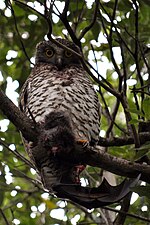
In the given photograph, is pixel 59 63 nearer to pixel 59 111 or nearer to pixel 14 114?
pixel 59 111

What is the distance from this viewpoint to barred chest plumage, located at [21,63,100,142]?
417 centimetres

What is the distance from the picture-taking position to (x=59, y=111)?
403 cm

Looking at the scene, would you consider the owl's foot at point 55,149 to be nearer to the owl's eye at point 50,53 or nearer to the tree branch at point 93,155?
the tree branch at point 93,155

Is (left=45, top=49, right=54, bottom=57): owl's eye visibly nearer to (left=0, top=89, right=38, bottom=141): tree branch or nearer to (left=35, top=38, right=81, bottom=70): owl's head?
(left=35, top=38, right=81, bottom=70): owl's head

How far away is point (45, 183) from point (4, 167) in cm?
126

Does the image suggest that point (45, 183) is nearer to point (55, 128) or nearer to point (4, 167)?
point (55, 128)

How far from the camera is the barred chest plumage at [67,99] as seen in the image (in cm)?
417

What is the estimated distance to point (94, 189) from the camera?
11.2 feet

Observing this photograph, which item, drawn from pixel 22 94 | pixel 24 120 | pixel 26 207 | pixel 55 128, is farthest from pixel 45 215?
pixel 24 120

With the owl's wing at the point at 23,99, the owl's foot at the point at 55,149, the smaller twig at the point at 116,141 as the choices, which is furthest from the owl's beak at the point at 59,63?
the owl's foot at the point at 55,149

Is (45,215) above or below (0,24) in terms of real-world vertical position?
below

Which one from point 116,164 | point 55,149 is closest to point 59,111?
point 55,149

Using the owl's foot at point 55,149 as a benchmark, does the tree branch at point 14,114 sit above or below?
above

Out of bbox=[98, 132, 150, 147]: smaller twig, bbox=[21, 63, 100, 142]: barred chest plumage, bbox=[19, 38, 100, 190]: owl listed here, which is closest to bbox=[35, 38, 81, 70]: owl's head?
bbox=[19, 38, 100, 190]: owl
